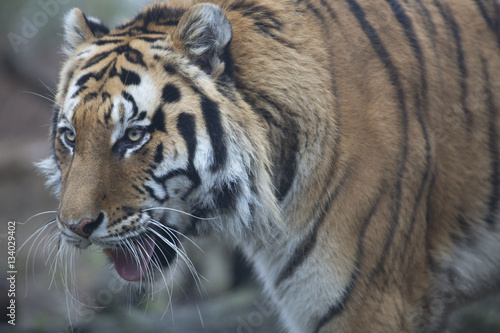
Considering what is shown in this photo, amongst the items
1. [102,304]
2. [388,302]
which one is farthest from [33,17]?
[388,302]

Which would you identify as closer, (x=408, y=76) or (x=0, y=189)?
(x=408, y=76)

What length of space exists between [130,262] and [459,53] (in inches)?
69.4

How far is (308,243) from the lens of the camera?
7.58 ft

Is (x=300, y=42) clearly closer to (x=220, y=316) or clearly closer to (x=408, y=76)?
(x=408, y=76)

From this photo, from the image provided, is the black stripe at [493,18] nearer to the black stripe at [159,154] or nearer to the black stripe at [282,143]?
the black stripe at [282,143]

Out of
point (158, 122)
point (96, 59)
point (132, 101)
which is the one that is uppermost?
point (96, 59)

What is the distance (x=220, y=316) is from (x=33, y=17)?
6858 mm

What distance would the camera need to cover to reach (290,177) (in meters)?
2.34

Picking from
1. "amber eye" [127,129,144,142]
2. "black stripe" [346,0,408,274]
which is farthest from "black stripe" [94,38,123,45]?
"black stripe" [346,0,408,274]

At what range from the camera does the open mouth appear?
223cm

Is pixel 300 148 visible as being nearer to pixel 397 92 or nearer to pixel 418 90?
pixel 397 92

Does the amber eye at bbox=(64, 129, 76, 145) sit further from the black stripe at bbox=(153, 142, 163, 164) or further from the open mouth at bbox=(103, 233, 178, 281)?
the open mouth at bbox=(103, 233, 178, 281)

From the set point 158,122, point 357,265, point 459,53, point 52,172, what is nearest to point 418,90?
point 459,53

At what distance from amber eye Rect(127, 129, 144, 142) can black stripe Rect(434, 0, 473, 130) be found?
57.0 inches
